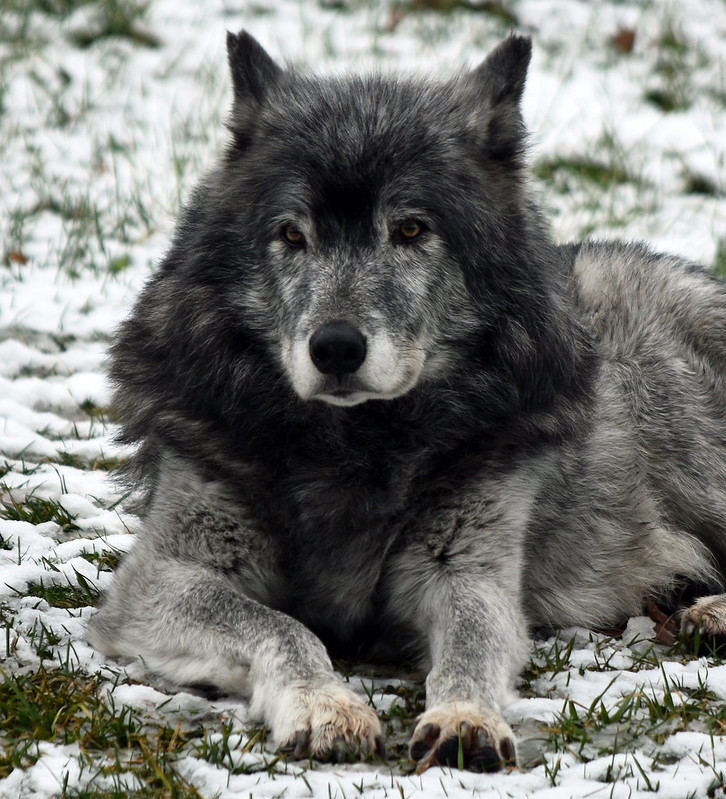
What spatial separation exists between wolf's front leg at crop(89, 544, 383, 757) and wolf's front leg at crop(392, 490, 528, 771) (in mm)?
188

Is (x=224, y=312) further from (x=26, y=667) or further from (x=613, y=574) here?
(x=613, y=574)

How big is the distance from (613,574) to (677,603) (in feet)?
1.09

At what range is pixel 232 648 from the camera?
11.0 ft

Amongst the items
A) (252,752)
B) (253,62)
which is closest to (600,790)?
(252,752)

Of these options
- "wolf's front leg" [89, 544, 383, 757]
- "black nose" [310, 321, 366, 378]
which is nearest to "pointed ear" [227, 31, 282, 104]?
"black nose" [310, 321, 366, 378]

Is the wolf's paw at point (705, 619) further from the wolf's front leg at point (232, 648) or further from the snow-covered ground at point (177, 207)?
the wolf's front leg at point (232, 648)

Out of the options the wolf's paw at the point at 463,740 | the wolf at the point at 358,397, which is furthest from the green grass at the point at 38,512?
the wolf's paw at the point at 463,740

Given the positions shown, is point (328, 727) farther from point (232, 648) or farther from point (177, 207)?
point (177, 207)

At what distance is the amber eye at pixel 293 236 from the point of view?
3.62 m

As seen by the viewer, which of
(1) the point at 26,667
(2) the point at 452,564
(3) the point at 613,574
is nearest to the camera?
(1) the point at 26,667

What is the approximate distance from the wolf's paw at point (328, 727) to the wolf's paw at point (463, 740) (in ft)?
0.38

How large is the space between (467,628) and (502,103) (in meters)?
1.69

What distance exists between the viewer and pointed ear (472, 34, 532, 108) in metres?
3.90

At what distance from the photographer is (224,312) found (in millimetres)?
3801
